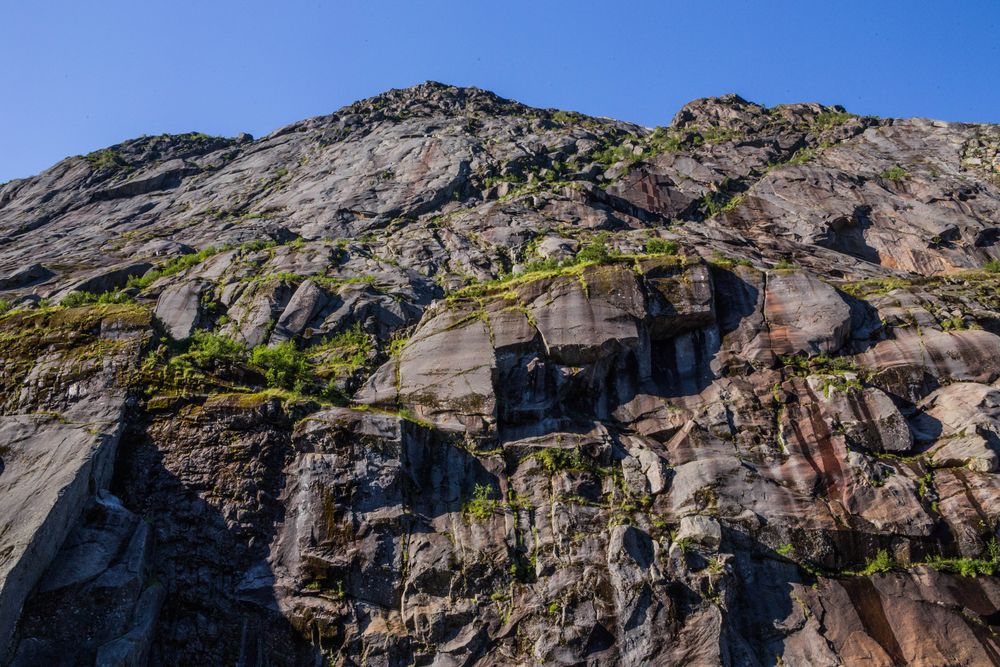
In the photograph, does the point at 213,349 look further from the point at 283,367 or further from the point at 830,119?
the point at 830,119

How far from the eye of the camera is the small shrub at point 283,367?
20.6 meters

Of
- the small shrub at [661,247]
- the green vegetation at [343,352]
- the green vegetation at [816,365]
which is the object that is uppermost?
the small shrub at [661,247]

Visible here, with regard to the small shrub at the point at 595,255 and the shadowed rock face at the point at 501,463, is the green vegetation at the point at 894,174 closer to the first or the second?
the shadowed rock face at the point at 501,463

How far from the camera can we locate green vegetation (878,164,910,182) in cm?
4038

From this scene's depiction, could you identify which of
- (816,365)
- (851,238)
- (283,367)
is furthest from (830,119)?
(283,367)

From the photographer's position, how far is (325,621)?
15406mm

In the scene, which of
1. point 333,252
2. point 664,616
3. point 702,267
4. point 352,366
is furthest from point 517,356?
point 333,252

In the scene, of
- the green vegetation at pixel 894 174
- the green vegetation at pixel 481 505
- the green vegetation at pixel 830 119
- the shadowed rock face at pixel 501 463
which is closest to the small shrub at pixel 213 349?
the shadowed rock face at pixel 501 463

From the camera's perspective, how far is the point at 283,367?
21.3 m

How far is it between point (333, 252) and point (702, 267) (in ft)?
60.0

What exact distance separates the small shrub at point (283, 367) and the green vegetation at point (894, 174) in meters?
37.4

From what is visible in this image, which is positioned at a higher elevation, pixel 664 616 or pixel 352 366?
pixel 352 366

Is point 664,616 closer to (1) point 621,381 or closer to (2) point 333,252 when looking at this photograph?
(1) point 621,381

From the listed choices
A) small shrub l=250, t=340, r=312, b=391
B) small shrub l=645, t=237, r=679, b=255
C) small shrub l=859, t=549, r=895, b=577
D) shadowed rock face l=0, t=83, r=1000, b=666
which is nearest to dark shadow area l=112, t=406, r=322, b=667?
shadowed rock face l=0, t=83, r=1000, b=666
